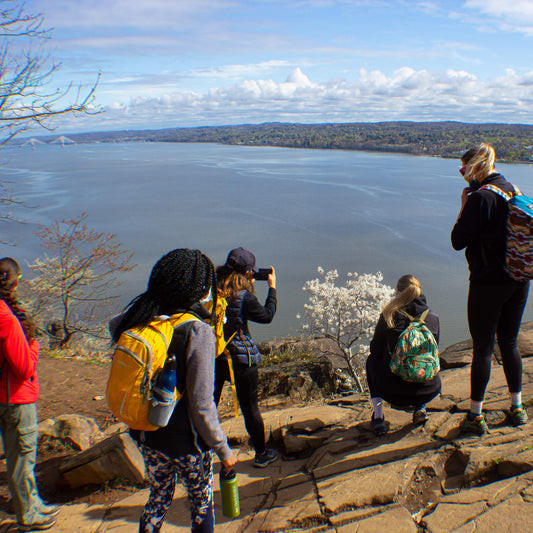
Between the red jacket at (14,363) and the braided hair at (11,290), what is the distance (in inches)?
4.3

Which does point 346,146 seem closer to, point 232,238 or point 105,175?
point 105,175

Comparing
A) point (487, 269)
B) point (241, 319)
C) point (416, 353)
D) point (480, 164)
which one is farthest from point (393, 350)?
point (480, 164)

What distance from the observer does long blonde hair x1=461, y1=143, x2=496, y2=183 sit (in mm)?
3020

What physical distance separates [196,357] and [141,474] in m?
2.33

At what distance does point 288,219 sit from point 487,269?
45.3 meters

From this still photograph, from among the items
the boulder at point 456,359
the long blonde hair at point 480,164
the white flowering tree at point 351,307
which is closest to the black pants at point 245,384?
the long blonde hair at point 480,164

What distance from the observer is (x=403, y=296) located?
11.3ft

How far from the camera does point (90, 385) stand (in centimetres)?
679

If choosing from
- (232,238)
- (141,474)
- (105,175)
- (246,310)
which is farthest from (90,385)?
(105,175)

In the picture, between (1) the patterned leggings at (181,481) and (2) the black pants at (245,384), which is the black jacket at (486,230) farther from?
(1) the patterned leggings at (181,481)

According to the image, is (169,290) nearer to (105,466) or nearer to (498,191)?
(498,191)

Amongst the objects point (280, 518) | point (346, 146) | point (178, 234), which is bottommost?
point (178, 234)

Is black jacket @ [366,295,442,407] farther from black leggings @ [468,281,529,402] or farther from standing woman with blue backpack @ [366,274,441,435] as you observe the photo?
black leggings @ [468,281,529,402]

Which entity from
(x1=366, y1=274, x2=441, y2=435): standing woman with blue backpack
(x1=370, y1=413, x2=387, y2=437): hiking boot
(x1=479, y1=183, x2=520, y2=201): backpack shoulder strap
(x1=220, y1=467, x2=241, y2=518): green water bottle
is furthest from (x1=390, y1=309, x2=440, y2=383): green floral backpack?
(x1=220, y1=467, x2=241, y2=518): green water bottle
